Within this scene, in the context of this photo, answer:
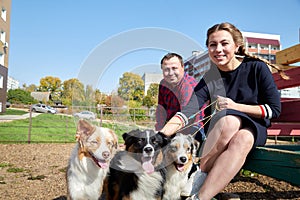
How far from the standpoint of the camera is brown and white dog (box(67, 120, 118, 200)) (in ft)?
6.12

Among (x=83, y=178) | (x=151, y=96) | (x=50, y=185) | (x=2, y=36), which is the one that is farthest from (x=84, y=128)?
(x=2, y=36)

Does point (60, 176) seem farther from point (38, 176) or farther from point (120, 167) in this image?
point (120, 167)

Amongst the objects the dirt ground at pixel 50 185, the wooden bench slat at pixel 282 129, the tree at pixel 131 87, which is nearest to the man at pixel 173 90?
the tree at pixel 131 87

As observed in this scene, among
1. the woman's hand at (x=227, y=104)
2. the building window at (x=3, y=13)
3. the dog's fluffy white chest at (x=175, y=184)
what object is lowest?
the dog's fluffy white chest at (x=175, y=184)

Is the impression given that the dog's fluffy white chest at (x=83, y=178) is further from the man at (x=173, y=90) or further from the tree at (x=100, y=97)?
the man at (x=173, y=90)

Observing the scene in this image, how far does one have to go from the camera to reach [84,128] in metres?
1.84

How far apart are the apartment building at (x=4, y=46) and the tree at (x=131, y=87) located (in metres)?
23.9

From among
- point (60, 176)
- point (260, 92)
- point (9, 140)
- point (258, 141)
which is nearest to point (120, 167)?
point (258, 141)

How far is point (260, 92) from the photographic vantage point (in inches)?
81.0

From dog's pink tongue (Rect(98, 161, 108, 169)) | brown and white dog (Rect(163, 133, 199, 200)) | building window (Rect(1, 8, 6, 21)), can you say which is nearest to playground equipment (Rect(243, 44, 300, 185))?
brown and white dog (Rect(163, 133, 199, 200))

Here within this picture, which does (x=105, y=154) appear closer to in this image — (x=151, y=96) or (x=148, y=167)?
(x=148, y=167)

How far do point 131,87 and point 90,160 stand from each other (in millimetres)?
691

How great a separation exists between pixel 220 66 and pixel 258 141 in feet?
2.39

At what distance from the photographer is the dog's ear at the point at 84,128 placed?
5.89 ft
